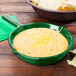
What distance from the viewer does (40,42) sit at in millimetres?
910

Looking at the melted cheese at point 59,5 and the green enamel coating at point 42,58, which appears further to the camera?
the melted cheese at point 59,5

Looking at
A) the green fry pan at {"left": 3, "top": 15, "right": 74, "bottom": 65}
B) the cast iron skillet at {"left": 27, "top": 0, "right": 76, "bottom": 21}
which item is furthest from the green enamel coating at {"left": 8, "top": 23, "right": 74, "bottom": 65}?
the cast iron skillet at {"left": 27, "top": 0, "right": 76, "bottom": 21}

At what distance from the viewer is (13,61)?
894 mm

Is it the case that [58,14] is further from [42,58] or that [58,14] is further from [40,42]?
[42,58]

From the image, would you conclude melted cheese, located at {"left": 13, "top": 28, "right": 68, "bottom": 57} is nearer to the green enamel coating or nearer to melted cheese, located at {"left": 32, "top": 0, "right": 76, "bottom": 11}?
the green enamel coating

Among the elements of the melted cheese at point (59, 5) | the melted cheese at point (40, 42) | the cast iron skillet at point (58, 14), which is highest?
the melted cheese at point (59, 5)

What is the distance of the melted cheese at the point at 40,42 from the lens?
85cm

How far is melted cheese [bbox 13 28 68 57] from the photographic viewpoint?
849mm

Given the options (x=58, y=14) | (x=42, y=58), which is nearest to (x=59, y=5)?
(x=58, y=14)

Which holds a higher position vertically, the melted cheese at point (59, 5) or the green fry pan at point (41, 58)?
the melted cheese at point (59, 5)

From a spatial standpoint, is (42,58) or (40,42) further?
(40,42)

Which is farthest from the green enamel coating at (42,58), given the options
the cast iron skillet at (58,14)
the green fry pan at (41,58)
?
the cast iron skillet at (58,14)

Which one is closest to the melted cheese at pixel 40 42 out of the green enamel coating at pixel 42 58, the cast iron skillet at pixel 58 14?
the green enamel coating at pixel 42 58

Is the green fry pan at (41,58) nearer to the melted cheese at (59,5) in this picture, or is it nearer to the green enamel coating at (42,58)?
the green enamel coating at (42,58)
